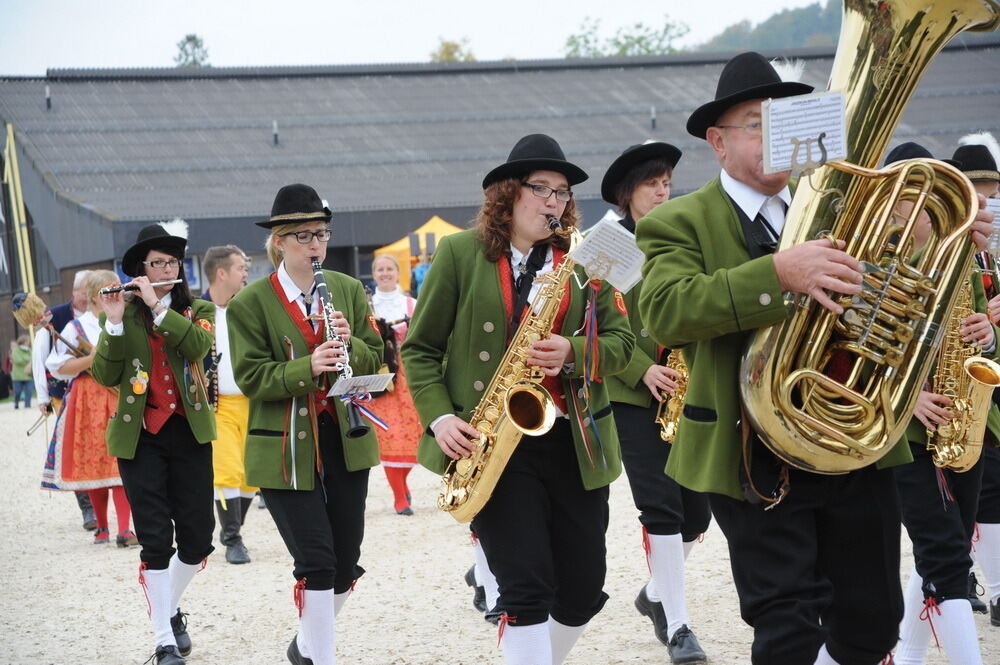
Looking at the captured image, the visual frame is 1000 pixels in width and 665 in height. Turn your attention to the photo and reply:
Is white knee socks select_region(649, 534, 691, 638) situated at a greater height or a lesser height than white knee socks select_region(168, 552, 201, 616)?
greater

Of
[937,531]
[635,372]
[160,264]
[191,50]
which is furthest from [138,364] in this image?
[191,50]

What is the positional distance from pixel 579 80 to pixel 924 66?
3746cm

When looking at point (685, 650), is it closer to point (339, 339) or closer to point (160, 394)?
point (339, 339)

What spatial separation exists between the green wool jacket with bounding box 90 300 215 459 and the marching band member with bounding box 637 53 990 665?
345cm

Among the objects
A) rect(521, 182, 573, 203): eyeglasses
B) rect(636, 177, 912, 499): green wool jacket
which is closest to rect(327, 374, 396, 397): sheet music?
rect(521, 182, 573, 203): eyeglasses

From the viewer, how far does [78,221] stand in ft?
99.2

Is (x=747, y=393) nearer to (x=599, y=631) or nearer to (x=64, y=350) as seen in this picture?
(x=599, y=631)

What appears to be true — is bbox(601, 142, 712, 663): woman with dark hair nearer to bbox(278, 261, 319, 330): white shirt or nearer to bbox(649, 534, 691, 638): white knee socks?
bbox(649, 534, 691, 638): white knee socks

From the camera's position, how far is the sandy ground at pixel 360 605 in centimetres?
638

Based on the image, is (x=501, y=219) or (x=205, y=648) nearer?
(x=501, y=219)

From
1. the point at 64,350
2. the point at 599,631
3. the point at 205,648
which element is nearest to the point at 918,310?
the point at 599,631

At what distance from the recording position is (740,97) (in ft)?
12.4

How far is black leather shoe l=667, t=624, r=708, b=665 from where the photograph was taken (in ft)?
18.7

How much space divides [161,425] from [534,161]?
293 cm
